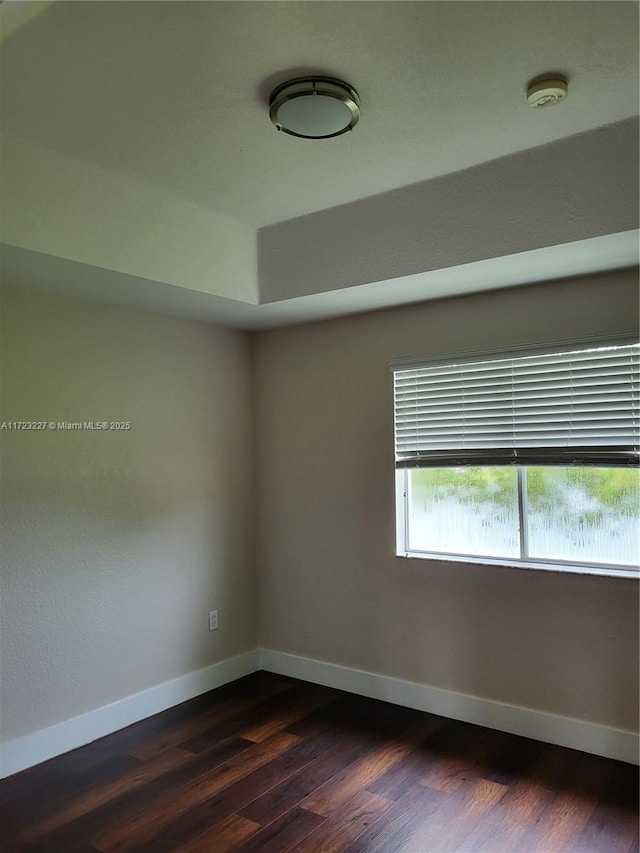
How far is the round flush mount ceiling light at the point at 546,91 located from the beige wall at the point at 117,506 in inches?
91.7

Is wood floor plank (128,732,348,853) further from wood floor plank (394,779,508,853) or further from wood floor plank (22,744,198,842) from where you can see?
wood floor plank (394,779,508,853)

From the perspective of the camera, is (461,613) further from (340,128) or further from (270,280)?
(340,128)

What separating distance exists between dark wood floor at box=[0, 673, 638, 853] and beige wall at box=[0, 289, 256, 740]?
418mm

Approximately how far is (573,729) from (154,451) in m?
2.61

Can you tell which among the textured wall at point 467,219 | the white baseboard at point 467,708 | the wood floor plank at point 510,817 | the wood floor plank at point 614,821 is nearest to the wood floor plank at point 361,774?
the white baseboard at point 467,708

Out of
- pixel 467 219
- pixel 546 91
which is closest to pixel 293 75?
pixel 546 91

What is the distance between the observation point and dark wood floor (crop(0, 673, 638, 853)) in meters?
2.39

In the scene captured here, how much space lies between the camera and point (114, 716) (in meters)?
3.34

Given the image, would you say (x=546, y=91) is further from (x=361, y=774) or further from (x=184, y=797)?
(x=184, y=797)

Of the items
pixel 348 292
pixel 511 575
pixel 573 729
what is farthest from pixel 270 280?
pixel 573 729

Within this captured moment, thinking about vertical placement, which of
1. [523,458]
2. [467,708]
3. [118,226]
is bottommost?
[467,708]

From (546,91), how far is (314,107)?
29.8 inches

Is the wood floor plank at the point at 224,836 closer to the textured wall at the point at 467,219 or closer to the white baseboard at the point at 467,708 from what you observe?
the white baseboard at the point at 467,708

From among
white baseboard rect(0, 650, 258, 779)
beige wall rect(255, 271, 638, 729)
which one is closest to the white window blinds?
beige wall rect(255, 271, 638, 729)
